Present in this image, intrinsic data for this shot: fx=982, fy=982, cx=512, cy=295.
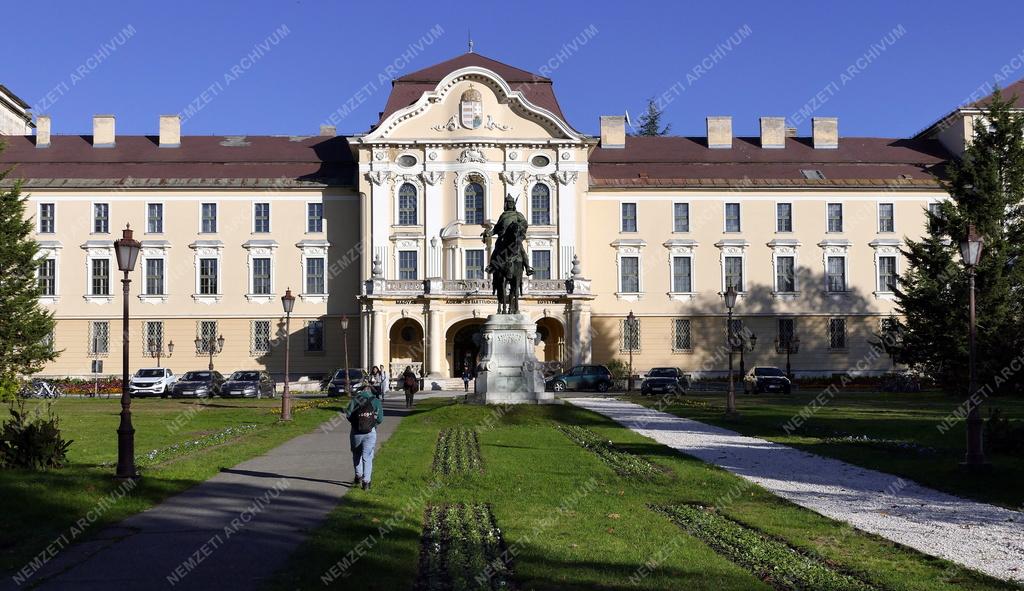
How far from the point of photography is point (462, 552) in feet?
33.8

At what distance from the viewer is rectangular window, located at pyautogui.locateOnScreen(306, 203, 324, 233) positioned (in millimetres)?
62750

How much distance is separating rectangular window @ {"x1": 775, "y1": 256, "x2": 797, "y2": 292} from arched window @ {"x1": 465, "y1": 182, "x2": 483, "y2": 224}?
19.5 metres

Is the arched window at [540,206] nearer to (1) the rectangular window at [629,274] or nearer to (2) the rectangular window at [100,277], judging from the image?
(1) the rectangular window at [629,274]

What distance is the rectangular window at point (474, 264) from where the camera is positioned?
198 ft

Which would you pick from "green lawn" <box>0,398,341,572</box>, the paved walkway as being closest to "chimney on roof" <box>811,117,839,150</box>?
"green lawn" <box>0,398,341,572</box>

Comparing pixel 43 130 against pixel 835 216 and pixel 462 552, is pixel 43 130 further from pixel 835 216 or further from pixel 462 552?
pixel 462 552

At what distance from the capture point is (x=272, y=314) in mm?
62219

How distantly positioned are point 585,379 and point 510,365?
2127cm

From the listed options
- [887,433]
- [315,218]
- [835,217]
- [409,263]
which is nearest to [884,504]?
[887,433]

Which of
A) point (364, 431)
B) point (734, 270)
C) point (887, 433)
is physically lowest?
point (887, 433)

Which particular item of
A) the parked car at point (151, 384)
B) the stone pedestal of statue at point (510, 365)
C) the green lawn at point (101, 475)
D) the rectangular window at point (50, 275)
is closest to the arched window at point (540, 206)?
the parked car at point (151, 384)

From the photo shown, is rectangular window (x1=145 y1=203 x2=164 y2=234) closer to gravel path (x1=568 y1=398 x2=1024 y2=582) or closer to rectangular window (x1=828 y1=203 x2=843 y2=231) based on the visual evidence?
rectangular window (x1=828 y1=203 x2=843 y2=231)

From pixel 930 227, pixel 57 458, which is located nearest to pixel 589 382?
pixel 930 227

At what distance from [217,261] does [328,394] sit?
18.0 m
